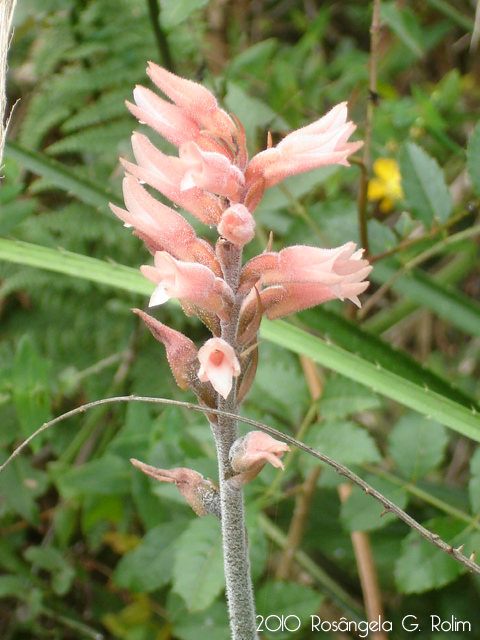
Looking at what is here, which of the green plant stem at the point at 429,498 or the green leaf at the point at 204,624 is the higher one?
the green plant stem at the point at 429,498

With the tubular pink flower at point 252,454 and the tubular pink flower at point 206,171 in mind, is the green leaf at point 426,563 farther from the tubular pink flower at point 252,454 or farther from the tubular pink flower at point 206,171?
the tubular pink flower at point 206,171

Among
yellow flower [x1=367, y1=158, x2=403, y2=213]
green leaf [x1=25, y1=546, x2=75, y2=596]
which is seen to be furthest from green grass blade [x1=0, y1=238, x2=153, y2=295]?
yellow flower [x1=367, y1=158, x2=403, y2=213]

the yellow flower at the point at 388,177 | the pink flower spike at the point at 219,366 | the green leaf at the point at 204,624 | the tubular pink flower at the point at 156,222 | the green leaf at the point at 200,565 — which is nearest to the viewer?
the pink flower spike at the point at 219,366

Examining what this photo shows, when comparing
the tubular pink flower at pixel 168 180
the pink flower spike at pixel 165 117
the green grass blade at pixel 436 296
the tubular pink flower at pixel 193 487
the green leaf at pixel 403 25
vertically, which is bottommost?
the tubular pink flower at pixel 193 487

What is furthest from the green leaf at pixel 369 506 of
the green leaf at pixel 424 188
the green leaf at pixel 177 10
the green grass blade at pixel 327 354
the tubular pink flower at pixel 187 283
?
the green leaf at pixel 177 10

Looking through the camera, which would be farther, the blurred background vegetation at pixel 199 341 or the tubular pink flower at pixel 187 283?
the blurred background vegetation at pixel 199 341
